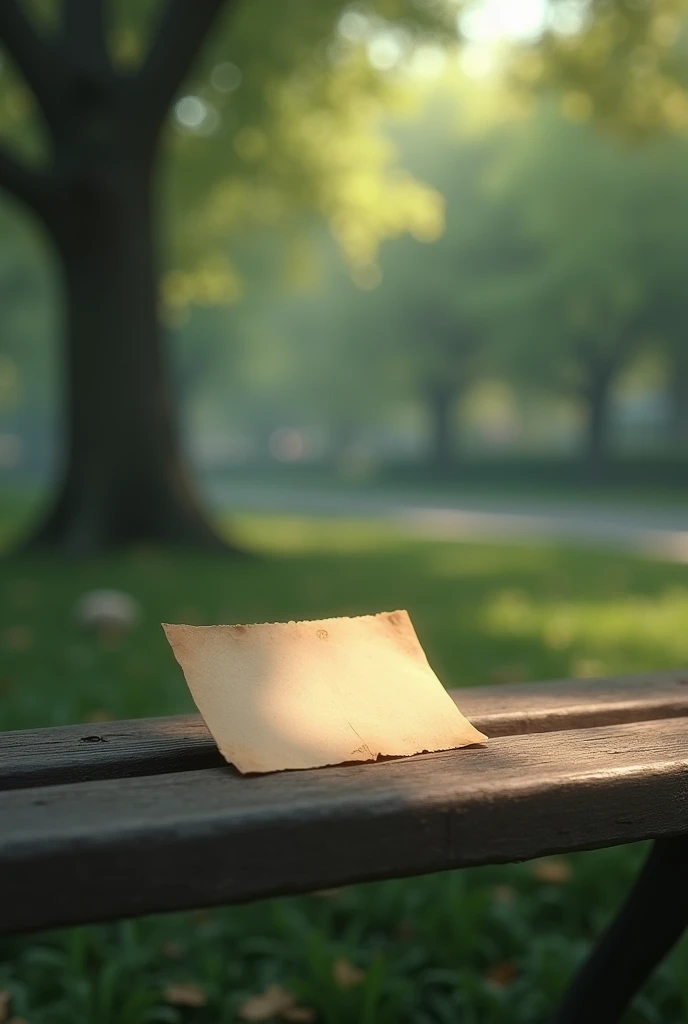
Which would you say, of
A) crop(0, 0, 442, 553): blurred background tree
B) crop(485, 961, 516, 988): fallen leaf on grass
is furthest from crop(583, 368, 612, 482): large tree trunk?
crop(485, 961, 516, 988): fallen leaf on grass

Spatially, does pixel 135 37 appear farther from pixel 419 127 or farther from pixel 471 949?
pixel 419 127

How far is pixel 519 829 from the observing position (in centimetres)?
112

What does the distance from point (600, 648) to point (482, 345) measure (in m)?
28.3

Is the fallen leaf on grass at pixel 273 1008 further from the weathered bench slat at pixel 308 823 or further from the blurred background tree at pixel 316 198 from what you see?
the blurred background tree at pixel 316 198

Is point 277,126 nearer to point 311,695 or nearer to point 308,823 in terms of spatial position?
point 311,695

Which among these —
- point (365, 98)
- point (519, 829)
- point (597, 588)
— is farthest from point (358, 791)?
point (365, 98)

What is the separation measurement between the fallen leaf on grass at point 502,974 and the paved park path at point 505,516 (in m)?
8.54

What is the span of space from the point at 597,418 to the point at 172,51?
2133cm

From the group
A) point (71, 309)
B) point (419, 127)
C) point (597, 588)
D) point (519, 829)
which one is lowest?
point (597, 588)

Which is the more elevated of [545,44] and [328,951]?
[545,44]

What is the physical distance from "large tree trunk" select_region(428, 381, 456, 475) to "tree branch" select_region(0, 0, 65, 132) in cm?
2480

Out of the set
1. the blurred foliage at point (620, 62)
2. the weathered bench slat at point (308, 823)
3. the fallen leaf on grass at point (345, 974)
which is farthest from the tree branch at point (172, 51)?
the weathered bench slat at point (308, 823)

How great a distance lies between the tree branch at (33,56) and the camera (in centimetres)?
897

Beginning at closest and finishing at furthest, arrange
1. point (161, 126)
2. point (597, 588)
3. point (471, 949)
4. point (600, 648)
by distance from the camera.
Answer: point (471, 949) < point (600, 648) < point (597, 588) < point (161, 126)
